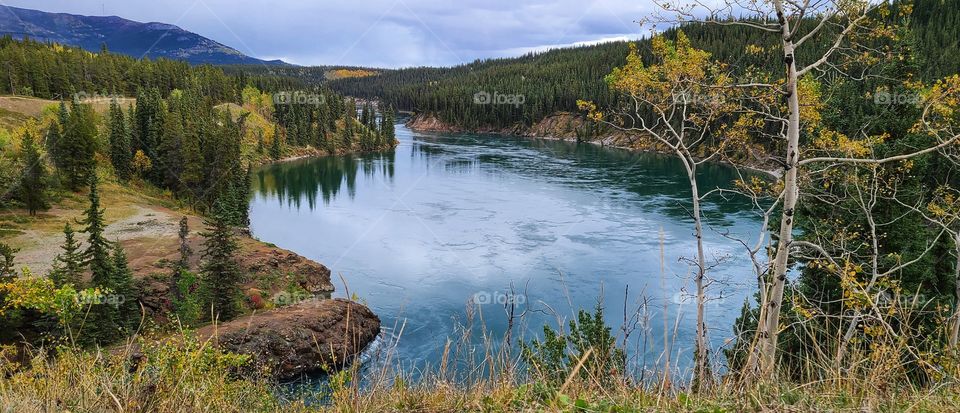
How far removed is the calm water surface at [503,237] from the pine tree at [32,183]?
15.9m

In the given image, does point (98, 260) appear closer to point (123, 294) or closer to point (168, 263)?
point (123, 294)

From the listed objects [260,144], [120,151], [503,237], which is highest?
[120,151]

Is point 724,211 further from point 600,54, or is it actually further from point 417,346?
point 600,54

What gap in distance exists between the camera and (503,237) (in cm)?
4562

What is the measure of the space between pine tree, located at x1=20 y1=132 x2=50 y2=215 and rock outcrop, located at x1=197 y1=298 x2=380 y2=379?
2557 cm

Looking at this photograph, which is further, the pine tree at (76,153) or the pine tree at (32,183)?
the pine tree at (76,153)

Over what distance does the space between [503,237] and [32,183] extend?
36193 millimetres

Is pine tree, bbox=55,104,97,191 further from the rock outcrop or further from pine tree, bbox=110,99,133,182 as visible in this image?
the rock outcrop

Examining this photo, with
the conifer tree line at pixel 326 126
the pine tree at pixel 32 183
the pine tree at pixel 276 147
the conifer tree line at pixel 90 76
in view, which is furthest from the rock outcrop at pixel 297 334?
the conifer tree line at pixel 326 126

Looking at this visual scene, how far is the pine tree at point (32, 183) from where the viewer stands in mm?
41594

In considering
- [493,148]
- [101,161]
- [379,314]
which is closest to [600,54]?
[493,148]

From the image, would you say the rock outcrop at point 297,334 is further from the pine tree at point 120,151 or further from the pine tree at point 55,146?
the pine tree at point 120,151

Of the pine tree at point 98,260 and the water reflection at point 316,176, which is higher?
the pine tree at point 98,260

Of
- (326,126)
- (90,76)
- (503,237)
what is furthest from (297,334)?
(90,76)
